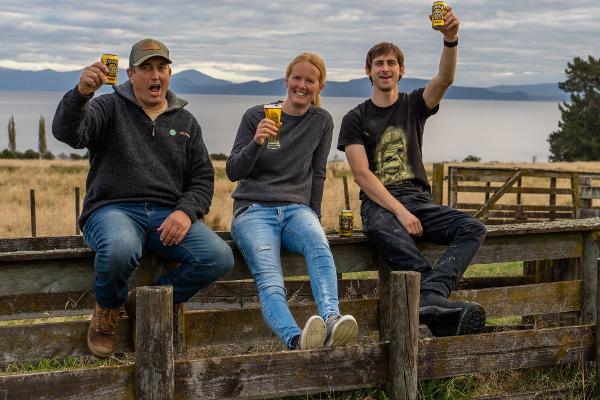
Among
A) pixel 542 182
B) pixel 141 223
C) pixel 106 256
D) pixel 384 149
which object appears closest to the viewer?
pixel 106 256

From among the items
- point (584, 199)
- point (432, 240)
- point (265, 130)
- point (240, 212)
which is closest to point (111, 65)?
point (265, 130)

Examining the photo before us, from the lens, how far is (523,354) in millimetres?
5043

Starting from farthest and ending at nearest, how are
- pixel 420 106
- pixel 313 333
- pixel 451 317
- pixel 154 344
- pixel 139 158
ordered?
pixel 420 106
pixel 139 158
pixel 451 317
pixel 313 333
pixel 154 344

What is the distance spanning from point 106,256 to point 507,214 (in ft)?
45.4

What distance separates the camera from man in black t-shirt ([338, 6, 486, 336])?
5141 millimetres

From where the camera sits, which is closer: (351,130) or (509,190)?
(351,130)

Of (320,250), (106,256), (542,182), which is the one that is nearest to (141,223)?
(106,256)

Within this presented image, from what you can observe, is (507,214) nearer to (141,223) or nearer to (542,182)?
(141,223)

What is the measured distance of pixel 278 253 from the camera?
4.86m

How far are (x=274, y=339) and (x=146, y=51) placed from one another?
5.88 ft

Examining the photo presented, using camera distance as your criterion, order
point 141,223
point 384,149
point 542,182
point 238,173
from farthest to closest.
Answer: point 542,182 < point 384,149 < point 238,173 < point 141,223

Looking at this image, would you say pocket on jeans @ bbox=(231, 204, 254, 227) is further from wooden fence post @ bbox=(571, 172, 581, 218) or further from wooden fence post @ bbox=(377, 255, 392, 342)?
wooden fence post @ bbox=(571, 172, 581, 218)

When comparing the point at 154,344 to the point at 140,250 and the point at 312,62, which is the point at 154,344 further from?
the point at 312,62

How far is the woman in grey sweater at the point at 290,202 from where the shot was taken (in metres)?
4.53
